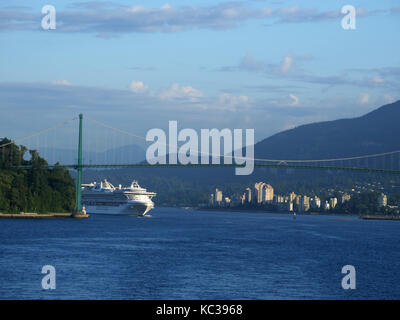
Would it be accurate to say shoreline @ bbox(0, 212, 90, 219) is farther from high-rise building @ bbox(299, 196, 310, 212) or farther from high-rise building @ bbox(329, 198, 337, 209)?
high-rise building @ bbox(299, 196, 310, 212)

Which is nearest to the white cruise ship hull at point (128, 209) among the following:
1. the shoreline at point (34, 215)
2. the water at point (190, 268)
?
the shoreline at point (34, 215)

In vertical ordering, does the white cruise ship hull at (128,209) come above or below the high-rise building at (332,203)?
above

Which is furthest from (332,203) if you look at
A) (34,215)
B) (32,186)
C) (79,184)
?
(34,215)

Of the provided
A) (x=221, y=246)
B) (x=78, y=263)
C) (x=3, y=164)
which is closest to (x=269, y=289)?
(x=78, y=263)

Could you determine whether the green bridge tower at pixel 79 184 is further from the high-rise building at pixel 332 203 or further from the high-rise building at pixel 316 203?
the high-rise building at pixel 316 203

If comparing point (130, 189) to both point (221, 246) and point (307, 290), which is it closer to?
point (221, 246)

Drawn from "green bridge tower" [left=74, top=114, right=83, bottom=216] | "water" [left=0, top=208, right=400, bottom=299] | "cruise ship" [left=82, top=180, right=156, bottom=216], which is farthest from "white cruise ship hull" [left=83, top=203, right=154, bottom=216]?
"water" [left=0, top=208, right=400, bottom=299]
